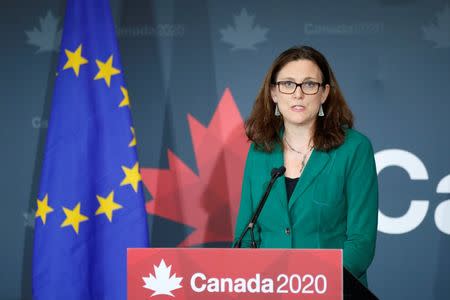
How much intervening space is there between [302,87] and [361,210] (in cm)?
46

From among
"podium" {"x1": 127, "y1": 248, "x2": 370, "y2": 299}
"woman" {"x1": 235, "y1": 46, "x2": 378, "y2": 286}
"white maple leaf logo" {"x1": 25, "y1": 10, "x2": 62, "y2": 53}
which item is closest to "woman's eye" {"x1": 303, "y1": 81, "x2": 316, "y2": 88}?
"woman" {"x1": 235, "y1": 46, "x2": 378, "y2": 286}

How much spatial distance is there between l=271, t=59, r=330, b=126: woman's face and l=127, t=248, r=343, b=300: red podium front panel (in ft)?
2.84

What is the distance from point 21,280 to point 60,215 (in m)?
0.91

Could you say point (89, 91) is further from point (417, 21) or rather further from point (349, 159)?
point (417, 21)

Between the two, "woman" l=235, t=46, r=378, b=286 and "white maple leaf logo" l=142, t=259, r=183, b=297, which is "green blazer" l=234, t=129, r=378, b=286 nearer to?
"woman" l=235, t=46, r=378, b=286

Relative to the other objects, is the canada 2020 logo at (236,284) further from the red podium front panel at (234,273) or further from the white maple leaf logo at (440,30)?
the white maple leaf logo at (440,30)

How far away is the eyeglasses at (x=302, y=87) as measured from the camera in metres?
2.07

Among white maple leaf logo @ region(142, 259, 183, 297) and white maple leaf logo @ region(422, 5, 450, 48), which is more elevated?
white maple leaf logo @ region(422, 5, 450, 48)

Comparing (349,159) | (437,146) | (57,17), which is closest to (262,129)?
(349,159)

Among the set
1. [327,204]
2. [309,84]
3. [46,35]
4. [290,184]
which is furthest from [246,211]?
[46,35]

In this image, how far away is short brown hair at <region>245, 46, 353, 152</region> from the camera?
2.09 m

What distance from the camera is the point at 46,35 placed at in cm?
360

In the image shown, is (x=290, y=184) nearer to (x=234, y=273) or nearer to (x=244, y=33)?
(x=234, y=273)

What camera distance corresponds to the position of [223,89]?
3537 millimetres
